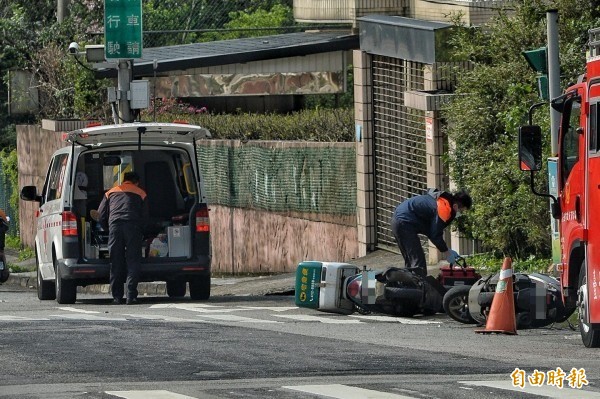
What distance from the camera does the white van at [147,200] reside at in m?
19.7

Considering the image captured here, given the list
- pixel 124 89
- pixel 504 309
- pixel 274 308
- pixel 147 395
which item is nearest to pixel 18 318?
pixel 274 308

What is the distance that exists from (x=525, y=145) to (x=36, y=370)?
16.7 feet

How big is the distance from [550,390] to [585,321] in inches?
131

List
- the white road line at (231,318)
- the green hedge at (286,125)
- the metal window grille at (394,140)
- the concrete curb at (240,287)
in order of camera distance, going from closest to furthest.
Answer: the white road line at (231,318)
the concrete curb at (240,287)
the metal window grille at (394,140)
the green hedge at (286,125)

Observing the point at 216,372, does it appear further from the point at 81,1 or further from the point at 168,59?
the point at 81,1

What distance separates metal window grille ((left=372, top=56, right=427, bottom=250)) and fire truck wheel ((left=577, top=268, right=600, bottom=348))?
404 inches

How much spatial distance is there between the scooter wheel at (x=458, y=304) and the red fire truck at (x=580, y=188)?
137cm

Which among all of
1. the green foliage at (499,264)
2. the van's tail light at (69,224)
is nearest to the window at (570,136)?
the green foliage at (499,264)

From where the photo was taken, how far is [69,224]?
64.6 ft

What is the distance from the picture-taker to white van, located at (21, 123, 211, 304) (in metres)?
19.7

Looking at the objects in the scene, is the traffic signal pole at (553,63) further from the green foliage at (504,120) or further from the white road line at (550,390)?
the white road line at (550,390)

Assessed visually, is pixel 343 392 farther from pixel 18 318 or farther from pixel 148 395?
pixel 18 318

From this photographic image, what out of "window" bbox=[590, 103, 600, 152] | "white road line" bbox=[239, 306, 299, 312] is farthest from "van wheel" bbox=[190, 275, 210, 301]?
"window" bbox=[590, 103, 600, 152]

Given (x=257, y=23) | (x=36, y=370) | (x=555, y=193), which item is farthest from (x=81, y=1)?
(x=36, y=370)
